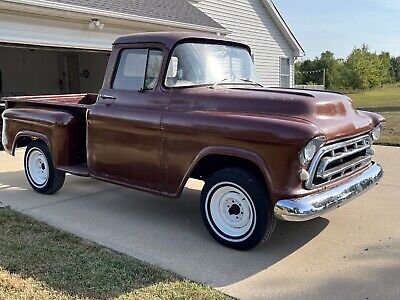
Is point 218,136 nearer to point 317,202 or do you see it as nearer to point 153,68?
point 317,202

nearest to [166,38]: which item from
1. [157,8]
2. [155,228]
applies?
[155,228]

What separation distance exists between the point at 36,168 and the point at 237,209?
3.41 metres

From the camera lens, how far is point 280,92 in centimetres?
445

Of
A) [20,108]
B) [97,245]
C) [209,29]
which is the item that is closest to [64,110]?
[20,108]

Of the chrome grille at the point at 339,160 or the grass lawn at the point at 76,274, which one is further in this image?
the chrome grille at the point at 339,160

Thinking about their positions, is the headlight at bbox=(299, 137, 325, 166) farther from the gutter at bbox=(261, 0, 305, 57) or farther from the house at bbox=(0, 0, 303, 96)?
the gutter at bbox=(261, 0, 305, 57)

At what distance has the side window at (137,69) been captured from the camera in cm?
482

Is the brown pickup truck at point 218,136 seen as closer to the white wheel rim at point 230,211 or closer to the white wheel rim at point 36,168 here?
the white wheel rim at point 230,211

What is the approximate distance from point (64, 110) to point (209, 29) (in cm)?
857

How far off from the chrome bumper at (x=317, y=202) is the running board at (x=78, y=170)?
267cm

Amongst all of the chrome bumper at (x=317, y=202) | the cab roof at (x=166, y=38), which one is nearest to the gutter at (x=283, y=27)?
the cab roof at (x=166, y=38)

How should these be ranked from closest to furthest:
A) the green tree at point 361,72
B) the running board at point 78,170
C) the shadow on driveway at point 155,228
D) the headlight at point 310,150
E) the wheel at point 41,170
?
1. the headlight at point 310,150
2. the shadow on driveway at point 155,228
3. the running board at point 78,170
4. the wheel at point 41,170
5. the green tree at point 361,72

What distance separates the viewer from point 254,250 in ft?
13.8

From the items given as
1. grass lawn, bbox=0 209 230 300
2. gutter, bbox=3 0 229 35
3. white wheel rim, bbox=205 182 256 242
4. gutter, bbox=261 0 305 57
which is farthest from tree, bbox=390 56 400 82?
grass lawn, bbox=0 209 230 300
